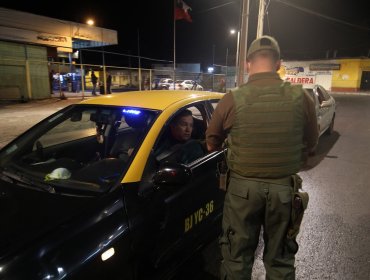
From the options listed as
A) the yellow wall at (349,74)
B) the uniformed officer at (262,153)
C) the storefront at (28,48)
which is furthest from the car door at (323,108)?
the yellow wall at (349,74)

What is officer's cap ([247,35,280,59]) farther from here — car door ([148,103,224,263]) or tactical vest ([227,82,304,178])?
car door ([148,103,224,263])

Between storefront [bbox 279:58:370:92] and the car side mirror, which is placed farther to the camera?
storefront [bbox 279:58:370:92]

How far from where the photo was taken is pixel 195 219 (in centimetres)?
243

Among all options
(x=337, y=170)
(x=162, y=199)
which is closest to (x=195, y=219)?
(x=162, y=199)

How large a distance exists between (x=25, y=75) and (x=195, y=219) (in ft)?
56.2

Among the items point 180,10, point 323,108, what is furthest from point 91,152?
point 180,10

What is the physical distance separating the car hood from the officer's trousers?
937mm

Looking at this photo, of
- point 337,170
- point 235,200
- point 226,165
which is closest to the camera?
point 235,200

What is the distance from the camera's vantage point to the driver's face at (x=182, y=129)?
2.91 meters

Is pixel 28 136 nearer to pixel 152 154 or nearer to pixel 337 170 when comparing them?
pixel 152 154

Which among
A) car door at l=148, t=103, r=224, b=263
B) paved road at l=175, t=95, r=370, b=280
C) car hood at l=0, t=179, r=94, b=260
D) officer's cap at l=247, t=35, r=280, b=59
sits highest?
officer's cap at l=247, t=35, r=280, b=59

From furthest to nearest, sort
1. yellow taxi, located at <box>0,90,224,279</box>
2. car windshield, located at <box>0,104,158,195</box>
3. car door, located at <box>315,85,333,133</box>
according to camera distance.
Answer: car door, located at <box>315,85,333,133</box> → car windshield, located at <box>0,104,158,195</box> → yellow taxi, located at <box>0,90,224,279</box>

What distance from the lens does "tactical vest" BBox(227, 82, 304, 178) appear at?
1832 mm

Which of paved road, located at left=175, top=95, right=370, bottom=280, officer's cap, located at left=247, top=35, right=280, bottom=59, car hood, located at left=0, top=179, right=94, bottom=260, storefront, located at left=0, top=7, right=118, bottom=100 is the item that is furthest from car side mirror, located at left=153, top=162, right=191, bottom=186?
storefront, located at left=0, top=7, right=118, bottom=100
